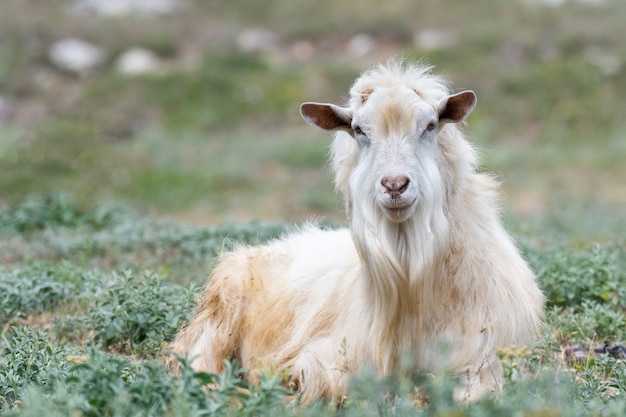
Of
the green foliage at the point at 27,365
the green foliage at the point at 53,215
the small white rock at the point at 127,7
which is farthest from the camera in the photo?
the small white rock at the point at 127,7

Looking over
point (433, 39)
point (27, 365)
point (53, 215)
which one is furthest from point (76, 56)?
point (27, 365)

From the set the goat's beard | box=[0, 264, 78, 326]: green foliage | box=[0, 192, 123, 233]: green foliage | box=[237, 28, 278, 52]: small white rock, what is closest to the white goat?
the goat's beard

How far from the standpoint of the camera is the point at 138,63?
23.1 m

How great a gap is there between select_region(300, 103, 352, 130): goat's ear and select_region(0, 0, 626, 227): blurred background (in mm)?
7731

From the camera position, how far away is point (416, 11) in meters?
25.3

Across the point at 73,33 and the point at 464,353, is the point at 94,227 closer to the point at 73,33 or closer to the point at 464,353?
the point at 464,353

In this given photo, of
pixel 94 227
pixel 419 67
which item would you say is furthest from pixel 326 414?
pixel 94 227

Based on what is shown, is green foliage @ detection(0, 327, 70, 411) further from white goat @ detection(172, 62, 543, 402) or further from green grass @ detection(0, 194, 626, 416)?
white goat @ detection(172, 62, 543, 402)

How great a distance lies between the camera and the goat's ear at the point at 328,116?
19.0ft

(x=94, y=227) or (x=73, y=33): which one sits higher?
(x=73, y=33)

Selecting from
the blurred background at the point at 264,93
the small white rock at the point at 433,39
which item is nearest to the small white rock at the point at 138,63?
the blurred background at the point at 264,93

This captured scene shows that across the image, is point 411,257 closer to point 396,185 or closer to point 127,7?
point 396,185

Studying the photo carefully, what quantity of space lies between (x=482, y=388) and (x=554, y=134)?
14.9m

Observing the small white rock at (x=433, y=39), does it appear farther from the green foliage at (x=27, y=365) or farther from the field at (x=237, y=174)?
the green foliage at (x=27, y=365)
